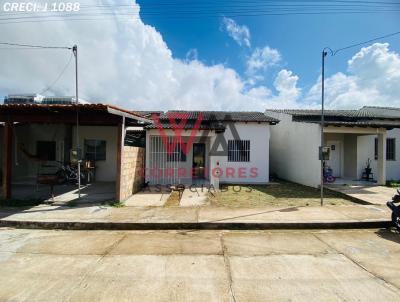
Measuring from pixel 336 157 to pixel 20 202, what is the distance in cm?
1497

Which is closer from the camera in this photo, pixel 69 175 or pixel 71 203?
pixel 71 203

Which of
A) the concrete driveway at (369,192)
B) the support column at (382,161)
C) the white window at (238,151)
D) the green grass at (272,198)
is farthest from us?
the white window at (238,151)

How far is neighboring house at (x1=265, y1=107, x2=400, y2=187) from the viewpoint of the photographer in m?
11.0

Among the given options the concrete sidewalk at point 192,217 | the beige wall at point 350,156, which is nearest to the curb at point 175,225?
the concrete sidewalk at point 192,217

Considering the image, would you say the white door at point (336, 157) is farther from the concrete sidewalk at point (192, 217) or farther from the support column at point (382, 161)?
the concrete sidewalk at point (192, 217)

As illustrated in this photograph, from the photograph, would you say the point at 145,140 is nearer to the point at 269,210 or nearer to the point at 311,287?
the point at 269,210

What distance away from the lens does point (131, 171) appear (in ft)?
28.1

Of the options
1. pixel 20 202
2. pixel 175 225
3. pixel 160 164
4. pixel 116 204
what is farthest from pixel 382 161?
pixel 20 202

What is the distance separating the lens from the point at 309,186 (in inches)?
436

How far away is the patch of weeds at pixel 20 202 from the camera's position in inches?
280

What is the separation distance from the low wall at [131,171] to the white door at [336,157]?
10572mm

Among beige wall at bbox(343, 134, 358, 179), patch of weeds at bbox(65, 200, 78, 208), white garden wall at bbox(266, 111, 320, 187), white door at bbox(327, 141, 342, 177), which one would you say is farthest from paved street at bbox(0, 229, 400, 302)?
white door at bbox(327, 141, 342, 177)

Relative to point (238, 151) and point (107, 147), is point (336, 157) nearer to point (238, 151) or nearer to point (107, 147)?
point (238, 151)

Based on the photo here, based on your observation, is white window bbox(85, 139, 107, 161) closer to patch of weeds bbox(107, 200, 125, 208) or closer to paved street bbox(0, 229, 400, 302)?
patch of weeds bbox(107, 200, 125, 208)
